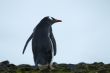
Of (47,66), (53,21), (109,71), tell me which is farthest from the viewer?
(53,21)

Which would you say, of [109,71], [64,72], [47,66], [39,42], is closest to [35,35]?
[39,42]

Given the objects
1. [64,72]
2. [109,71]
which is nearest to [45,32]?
[64,72]

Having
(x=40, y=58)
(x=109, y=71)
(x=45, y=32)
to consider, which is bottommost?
(x=109, y=71)

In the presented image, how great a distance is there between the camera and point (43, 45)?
13.3 metres

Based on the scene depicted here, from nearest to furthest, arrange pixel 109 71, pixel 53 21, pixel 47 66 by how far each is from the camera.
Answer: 1. pixel 109 71
2. pixel 47 66
3. pixel 53 21

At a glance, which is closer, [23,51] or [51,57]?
[51,57]

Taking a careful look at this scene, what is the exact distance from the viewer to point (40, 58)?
13258 mm

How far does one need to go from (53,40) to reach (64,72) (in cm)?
307

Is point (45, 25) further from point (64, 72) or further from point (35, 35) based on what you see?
point (64, 72)

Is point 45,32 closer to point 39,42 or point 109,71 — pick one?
point 39,42

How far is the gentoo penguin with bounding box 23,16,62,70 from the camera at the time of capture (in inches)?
520

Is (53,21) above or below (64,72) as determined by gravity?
above

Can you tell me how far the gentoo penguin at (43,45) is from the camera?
13.2 m

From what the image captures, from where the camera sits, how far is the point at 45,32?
13.5 metres
